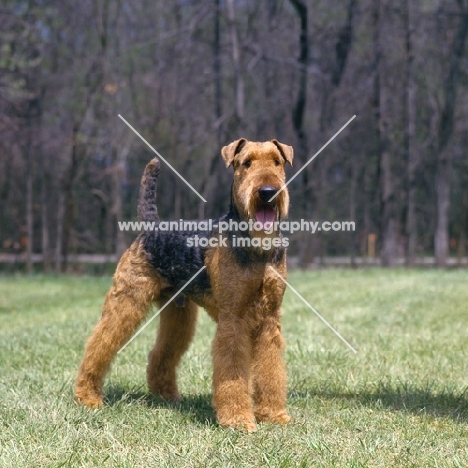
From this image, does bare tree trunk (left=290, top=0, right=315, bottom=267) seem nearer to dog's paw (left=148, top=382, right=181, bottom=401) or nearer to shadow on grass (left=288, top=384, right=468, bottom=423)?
shadow on grass (left=288, top=384, right=468, bottom=423)

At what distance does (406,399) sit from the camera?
441cm

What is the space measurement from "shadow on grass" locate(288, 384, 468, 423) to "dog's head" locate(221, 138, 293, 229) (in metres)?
1.43

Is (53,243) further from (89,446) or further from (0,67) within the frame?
(89,446)

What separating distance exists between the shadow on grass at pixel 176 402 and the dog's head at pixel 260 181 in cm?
125

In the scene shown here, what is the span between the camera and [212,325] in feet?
26.1

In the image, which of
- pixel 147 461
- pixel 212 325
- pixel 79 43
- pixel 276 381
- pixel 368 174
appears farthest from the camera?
pixel 368 174

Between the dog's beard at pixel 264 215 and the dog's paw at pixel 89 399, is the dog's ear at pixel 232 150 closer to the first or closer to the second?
the dog's beard at pixel 264 215

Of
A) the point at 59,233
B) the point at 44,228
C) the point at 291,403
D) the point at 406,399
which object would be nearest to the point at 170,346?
the point at 291,403

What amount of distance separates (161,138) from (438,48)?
27.3ft

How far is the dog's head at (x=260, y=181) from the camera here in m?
3.62

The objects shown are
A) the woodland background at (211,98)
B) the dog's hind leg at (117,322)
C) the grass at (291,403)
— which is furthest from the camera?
the woodland background at (211,98)

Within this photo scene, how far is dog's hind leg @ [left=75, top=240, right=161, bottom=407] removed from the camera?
4469 millimetres

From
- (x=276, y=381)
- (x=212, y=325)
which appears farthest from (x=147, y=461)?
(x=212, y=325)

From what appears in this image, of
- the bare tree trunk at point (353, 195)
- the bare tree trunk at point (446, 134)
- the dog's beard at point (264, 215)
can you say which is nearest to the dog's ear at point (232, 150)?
the dog's beard at point (264, 215)
